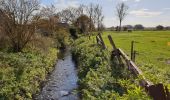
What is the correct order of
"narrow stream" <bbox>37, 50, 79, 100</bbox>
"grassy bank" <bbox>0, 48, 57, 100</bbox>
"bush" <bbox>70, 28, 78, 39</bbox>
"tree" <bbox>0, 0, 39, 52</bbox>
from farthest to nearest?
"bush" <bbox>70, 28, 78, 39</bbox> → "tree" <bbox>0, 0, 39, 52</bbox> → "narrow stream" <bbox>37, 50, 79, 100</bbox> → "grassy bank" <bbox>0, 48, 57, 100</bbox>

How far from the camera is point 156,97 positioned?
14.9 ft

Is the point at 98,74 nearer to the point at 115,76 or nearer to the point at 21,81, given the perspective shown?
the point at 115,76

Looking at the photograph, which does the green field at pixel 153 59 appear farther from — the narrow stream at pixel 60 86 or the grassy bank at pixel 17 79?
the grassy bank at pixel 17 79

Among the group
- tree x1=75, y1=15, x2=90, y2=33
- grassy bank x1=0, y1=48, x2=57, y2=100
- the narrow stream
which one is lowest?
the narrow stream

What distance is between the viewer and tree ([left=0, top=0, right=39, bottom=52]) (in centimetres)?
2494

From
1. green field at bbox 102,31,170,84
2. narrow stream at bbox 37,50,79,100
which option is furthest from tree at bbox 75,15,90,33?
narrow stream at bbox 37,50,79,100

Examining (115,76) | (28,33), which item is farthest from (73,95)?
(28,33)

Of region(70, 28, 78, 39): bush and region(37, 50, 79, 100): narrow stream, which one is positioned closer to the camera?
region(37, 50, 79, 100): narrow stream

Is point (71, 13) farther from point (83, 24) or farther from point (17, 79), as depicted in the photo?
point (17, 79)

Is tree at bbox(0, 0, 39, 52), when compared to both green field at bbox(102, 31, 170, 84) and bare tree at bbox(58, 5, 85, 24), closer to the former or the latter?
green field at bbox(102, 31, 170, 84)

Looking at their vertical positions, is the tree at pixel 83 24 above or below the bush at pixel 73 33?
above

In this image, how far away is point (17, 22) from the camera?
2545 cm

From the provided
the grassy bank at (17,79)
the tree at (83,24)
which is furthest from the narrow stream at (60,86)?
the tree at (83,24)

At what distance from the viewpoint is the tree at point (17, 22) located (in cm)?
2494
